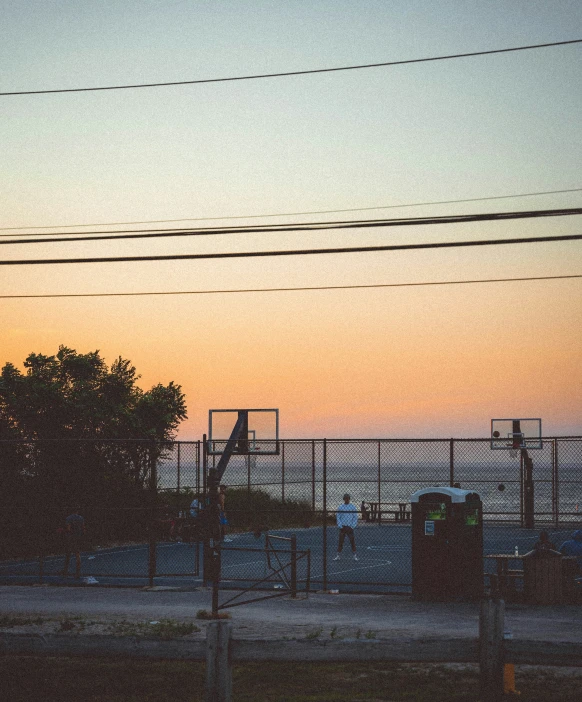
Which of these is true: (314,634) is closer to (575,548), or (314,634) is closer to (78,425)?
(575,548)

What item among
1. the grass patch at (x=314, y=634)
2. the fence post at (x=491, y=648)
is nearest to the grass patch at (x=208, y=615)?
the grass patch at (x=314, y=634)

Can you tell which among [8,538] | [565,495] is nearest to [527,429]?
[8,538]

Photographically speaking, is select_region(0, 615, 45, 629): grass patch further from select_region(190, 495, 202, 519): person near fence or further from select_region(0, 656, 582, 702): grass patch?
select_region(190, 495, 202, 519): person near fence

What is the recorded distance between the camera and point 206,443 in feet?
65.1

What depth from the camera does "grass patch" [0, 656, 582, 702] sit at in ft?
31.8

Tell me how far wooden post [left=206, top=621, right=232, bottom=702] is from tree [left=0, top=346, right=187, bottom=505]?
21.6 meters

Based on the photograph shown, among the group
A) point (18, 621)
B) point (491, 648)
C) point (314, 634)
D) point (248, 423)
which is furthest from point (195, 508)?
point (491, 648)

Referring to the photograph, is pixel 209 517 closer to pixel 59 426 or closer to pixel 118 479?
pixel 118 479

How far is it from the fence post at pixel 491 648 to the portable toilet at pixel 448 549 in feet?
31.5

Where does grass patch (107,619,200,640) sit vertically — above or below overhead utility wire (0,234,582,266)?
below

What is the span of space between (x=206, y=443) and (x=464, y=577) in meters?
6.11

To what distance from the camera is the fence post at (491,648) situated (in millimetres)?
7742

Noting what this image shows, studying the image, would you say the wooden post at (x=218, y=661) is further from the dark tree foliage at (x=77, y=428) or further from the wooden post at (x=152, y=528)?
the dark tree foliage at (x=77, y=428)

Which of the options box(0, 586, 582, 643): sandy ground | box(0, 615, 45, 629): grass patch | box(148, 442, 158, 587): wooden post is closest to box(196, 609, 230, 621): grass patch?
box(0, 586, 582, 643): sandy ground
